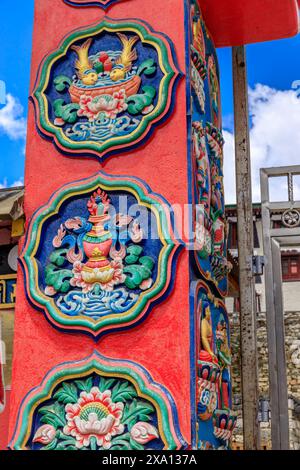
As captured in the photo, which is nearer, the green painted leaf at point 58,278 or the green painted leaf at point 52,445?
the green painted leaf at point 52,445

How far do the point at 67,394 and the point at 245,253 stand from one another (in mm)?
1570

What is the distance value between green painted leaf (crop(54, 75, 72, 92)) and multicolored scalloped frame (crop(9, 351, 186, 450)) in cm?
173

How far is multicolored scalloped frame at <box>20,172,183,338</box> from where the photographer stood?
12.4ft

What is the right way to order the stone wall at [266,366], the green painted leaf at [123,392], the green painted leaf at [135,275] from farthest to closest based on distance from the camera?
the stone wall at [266,366] < the green painted leaf at [135,275] < the green painted leaf at [123,392]

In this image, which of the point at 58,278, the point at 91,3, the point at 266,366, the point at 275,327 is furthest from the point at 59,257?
the point at 266,366

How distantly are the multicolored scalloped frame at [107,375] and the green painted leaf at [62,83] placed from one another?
1731 mm

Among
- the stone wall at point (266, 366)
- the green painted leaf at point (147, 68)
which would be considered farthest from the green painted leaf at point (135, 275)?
the stone wall at point (266, 366)

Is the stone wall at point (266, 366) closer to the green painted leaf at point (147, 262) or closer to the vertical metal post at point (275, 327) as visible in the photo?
the vertical metal post at point (275, 327)

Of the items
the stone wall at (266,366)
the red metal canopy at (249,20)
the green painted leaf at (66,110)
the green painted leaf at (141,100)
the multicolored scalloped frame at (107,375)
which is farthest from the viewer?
the stone wall at (266,366)

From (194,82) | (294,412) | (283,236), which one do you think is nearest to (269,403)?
(283,236)

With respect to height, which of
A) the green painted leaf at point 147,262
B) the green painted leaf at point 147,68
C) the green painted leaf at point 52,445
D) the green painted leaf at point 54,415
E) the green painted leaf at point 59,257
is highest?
the green painted leaf at point 147,68

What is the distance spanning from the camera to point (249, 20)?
15.8 feet

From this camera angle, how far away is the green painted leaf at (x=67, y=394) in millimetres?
3777

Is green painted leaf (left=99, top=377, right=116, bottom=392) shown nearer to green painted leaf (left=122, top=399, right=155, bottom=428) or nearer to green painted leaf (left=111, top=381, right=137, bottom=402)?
green painted leaf (left=111, top=381, right=137, bottom=402)
